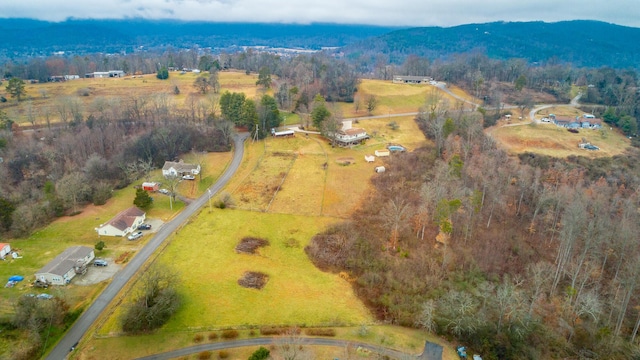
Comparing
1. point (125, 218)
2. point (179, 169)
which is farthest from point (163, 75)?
point (125, 218)

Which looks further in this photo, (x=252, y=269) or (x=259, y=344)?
(x=252, y=269)

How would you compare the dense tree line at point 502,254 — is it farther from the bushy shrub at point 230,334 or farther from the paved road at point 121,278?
the paved road at point 121,278

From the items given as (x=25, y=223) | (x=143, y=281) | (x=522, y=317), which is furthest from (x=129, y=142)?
(x=522, y=317)

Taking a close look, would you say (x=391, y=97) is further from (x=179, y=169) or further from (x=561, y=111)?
(x=179, y=169)

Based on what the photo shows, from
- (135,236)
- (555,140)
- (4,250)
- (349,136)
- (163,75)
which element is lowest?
(4,250)

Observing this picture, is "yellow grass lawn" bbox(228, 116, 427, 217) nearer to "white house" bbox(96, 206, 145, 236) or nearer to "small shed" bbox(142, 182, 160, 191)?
"small shed" bbox(142, 182, 160, 191)
